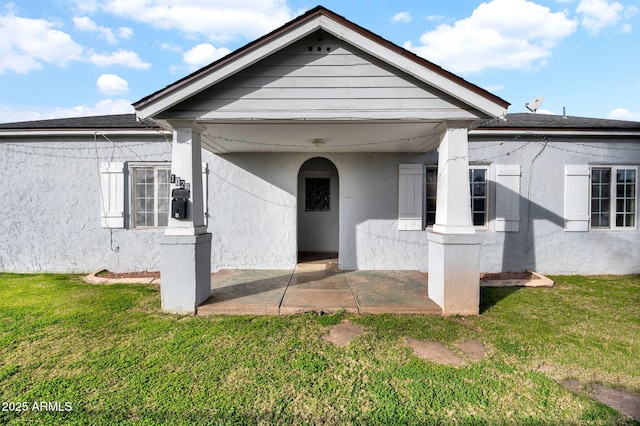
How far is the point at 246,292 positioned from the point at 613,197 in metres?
8.04

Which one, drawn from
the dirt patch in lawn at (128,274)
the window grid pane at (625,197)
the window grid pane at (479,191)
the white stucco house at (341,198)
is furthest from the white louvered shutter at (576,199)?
the dirt patch in lawn at (128,274)

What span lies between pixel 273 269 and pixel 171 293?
104 inches

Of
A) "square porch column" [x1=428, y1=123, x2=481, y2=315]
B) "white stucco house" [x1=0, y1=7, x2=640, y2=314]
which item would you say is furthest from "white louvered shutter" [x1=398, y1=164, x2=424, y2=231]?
"square porch column" [x1=428, y1=123, x2=481, y2=315]

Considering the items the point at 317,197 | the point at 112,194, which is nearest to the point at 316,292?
the point at 317,197

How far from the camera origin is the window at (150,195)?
6754 mm

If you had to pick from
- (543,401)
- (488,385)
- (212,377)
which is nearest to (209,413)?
(212,377)

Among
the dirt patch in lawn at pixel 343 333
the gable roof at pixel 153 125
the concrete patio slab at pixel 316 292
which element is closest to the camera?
the dirt patch in lawn at pixel 343 333

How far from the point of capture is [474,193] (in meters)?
6.80

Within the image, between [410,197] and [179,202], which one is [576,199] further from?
[179,202]

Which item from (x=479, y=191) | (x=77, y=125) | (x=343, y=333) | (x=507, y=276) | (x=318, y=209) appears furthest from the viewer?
(x=318, y=209)

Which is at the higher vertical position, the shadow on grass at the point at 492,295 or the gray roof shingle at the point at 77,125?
the gray roof shingle at the point at 77,125

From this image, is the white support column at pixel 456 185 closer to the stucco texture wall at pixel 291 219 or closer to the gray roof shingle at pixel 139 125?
the stucco texture wall at pixel 291 219

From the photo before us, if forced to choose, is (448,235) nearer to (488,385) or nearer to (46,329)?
(488,385)

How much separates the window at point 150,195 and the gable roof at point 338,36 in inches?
120
